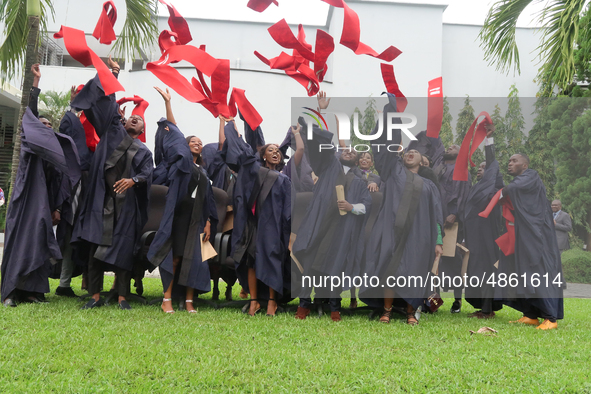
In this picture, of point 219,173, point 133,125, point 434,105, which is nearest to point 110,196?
point 133,125

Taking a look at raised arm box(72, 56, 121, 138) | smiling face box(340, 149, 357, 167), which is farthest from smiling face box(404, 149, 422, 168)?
raised arm box(72, 56, 121, 138)

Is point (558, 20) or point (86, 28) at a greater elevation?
point (86, 28)

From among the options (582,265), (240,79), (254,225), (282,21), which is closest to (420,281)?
(254,225)

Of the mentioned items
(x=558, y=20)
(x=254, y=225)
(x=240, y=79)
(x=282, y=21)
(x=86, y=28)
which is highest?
(x=86, y=28)

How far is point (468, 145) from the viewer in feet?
18.2

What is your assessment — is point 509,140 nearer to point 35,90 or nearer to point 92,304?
point 92,304

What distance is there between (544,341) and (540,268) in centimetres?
116

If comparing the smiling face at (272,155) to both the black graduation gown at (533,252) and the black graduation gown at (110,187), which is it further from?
the black graduation gown at (533,252)

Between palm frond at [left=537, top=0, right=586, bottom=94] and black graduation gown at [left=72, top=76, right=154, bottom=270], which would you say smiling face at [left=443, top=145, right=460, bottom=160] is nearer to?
palm frond at [left=537, top=0, right=586, bottom=94]

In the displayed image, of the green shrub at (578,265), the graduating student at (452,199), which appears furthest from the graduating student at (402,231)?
the green shrub at (578,265)

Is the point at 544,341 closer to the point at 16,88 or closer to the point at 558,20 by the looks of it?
the point at 558,20

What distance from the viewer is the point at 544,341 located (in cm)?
459

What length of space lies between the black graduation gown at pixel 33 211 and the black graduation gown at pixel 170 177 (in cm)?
96

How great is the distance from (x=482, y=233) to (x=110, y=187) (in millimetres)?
4233
